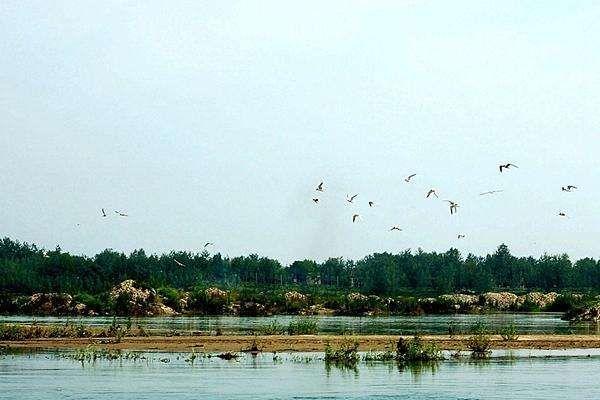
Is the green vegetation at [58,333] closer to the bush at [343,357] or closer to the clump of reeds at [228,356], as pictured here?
the clump of reeds at [228,356]

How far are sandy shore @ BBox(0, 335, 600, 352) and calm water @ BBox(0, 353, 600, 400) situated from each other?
6.35 meters

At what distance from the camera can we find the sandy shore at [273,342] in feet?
180

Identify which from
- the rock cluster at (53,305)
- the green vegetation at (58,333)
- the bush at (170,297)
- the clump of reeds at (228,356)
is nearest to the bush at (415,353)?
the clump of reeds at (228,356)

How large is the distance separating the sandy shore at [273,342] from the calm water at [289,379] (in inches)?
250

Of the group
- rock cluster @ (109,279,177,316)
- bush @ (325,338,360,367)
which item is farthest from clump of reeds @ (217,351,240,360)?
rock cluster @ (109,279,177,316)

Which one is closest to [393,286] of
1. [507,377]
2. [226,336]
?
[226,336]

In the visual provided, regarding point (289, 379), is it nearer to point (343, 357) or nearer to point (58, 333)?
point (343, 357)

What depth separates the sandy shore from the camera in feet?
180

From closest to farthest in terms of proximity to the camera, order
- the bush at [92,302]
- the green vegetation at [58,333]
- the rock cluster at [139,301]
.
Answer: the green vegetation at [58,333] → the bush at [92,302] → the rock cluster at [139,301]

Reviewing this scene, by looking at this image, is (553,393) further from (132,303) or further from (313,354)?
(132,303)

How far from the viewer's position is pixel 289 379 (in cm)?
4009

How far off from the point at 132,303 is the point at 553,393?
7614cm

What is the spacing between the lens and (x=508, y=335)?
59625 millimetres

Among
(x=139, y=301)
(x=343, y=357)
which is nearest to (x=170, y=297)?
(x=139, y=301)
